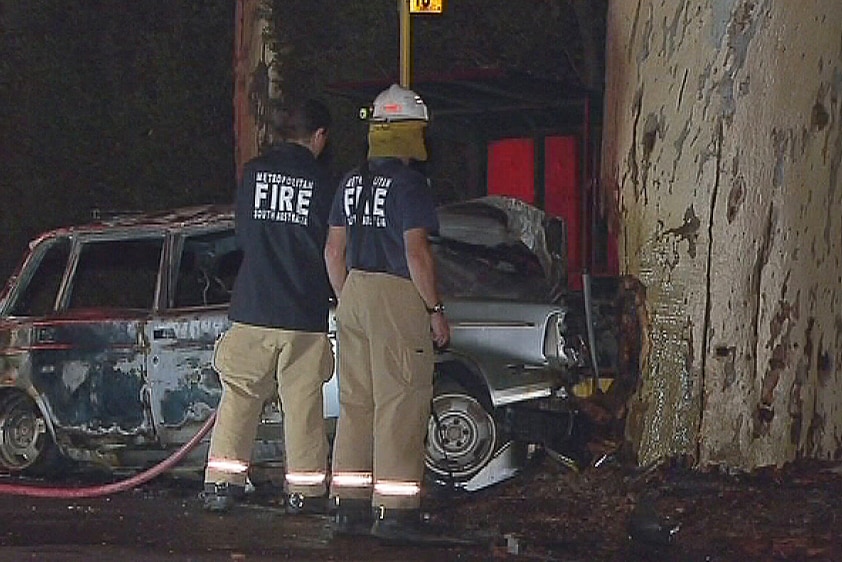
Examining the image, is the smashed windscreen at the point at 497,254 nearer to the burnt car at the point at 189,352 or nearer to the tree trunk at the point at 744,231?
the burnt car at the point at 189,352

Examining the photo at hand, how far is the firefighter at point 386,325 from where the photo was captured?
712 cm

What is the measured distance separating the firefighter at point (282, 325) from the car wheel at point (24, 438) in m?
1.96

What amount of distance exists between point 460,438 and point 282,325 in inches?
48.6

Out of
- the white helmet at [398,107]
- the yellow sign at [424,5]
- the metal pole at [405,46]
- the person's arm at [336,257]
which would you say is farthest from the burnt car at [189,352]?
the yellow sign at [424,5]

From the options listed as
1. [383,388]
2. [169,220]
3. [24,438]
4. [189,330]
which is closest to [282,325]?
[383,388]

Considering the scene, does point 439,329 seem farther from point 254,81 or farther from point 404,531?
point 254,81

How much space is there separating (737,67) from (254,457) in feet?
10.6

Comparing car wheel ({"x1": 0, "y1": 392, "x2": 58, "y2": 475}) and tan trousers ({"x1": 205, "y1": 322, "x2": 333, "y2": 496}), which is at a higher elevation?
tan trousers ({"x1": 205, "y1": 322, "x2": 333, "y2": 496})

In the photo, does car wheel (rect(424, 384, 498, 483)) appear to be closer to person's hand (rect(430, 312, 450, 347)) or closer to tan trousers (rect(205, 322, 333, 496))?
tan trousers (rect(205, 322, 333, 496))

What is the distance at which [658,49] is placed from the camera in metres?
7.71

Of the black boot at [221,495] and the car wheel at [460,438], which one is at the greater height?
the car wheel at [460,438]

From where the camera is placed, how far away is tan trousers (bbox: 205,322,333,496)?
7.69m

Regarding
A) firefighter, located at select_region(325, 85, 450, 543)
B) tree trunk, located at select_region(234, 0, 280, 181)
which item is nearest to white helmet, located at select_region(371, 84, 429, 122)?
firefighter, located at select_region(325, 85, 450, 543)

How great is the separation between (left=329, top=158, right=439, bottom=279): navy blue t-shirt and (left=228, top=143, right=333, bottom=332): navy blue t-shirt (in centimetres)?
42
